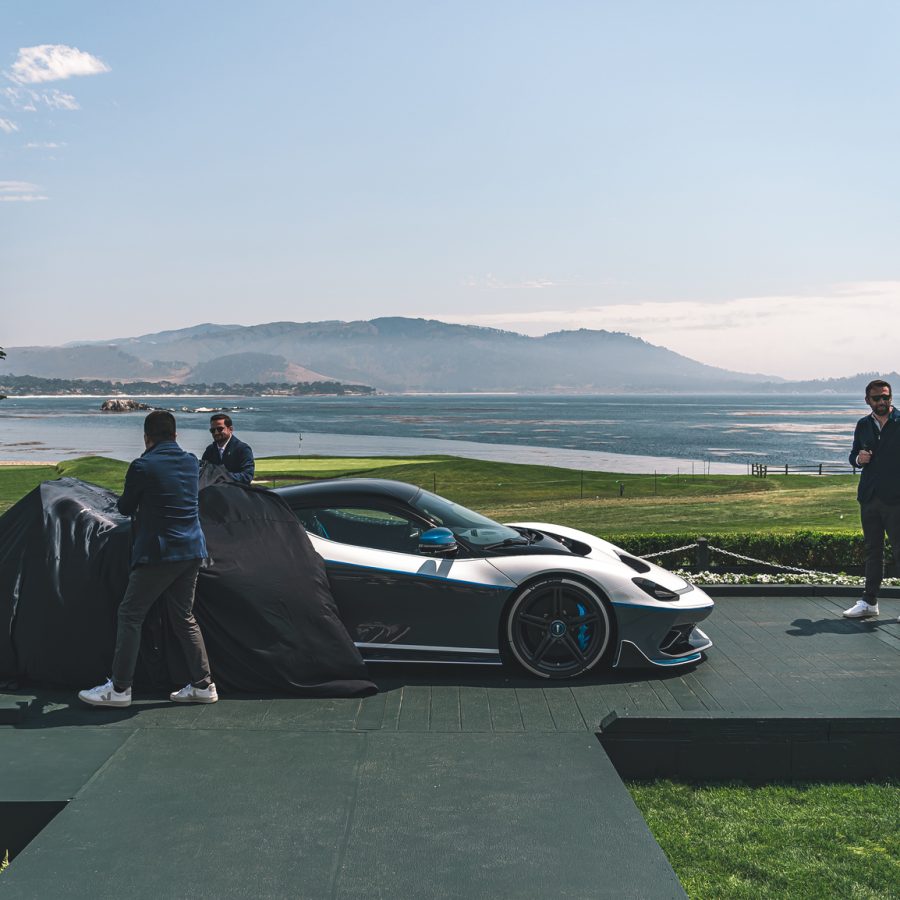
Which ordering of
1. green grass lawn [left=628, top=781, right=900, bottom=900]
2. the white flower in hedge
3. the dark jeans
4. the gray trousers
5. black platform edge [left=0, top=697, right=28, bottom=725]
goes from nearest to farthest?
green grass lawn [left=628, top=781, right=900, bottom=900]
black platform edge [left=0, top=697, right=28, bottom=725]
the gray trousers
the dark jeans
the white flower in hedge

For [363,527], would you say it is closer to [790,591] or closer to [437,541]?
[437,541]

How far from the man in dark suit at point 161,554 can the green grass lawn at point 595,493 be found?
41.6 feet

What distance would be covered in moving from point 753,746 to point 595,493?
30.5m

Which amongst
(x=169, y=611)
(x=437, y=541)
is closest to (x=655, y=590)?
(x=437, y=541)

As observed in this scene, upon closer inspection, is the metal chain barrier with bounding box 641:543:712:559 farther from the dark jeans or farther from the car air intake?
the car air intake

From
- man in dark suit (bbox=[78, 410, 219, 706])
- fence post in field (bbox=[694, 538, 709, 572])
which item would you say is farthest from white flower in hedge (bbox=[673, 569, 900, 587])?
man in dark suit (bbox=[78, 410, 219, 706])

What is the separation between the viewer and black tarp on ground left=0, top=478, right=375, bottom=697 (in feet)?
21.6

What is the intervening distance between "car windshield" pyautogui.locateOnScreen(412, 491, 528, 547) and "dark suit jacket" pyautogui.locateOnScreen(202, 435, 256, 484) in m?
2.01

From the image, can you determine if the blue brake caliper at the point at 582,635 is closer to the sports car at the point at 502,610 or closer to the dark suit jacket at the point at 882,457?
the sports car at the point at 502,610

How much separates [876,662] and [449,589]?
3398 mm

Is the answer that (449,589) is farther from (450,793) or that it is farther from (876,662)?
(876,662)

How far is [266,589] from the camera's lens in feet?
21.9

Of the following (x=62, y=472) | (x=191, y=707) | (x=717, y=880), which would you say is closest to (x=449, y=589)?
(x=191, y=707)

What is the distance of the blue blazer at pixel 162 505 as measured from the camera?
606cm
